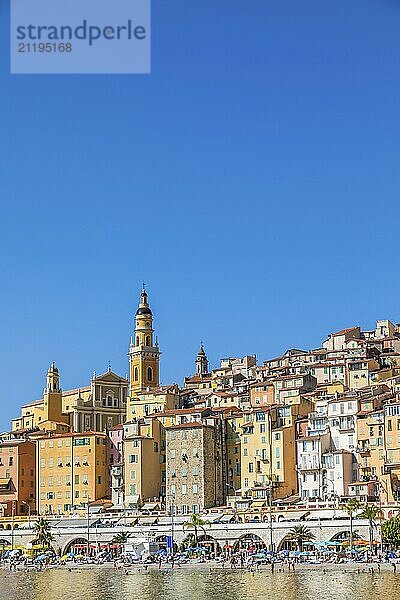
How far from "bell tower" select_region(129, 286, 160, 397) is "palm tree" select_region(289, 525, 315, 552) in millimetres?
25587

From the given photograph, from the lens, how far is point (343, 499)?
61.3 metres

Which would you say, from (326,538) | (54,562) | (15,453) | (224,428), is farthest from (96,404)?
(326,538)

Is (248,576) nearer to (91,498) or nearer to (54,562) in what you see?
(54,562)

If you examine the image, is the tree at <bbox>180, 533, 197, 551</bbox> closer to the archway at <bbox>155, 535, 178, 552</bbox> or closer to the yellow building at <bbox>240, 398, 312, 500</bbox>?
the archway at <bbox>155, 535, 178, 552</bbox>

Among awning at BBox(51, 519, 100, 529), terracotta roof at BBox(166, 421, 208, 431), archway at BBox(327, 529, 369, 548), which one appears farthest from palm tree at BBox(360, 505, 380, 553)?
awning at BBox(51, 519, 100, 529)

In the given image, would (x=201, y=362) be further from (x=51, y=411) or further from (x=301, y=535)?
(x=301, y=535)

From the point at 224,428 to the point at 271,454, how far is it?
16.0 ft

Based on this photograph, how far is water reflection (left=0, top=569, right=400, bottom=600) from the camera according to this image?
45.2m

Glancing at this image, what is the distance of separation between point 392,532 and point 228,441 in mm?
17777

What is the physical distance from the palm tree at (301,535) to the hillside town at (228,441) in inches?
162

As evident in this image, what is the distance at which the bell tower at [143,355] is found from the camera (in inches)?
3201

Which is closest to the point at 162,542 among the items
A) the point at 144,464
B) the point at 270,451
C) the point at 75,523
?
the point at 75,523

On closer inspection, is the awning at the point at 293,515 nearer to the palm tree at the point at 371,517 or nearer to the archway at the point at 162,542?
the palm tree at the point at 371,517

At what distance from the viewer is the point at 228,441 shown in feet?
232
